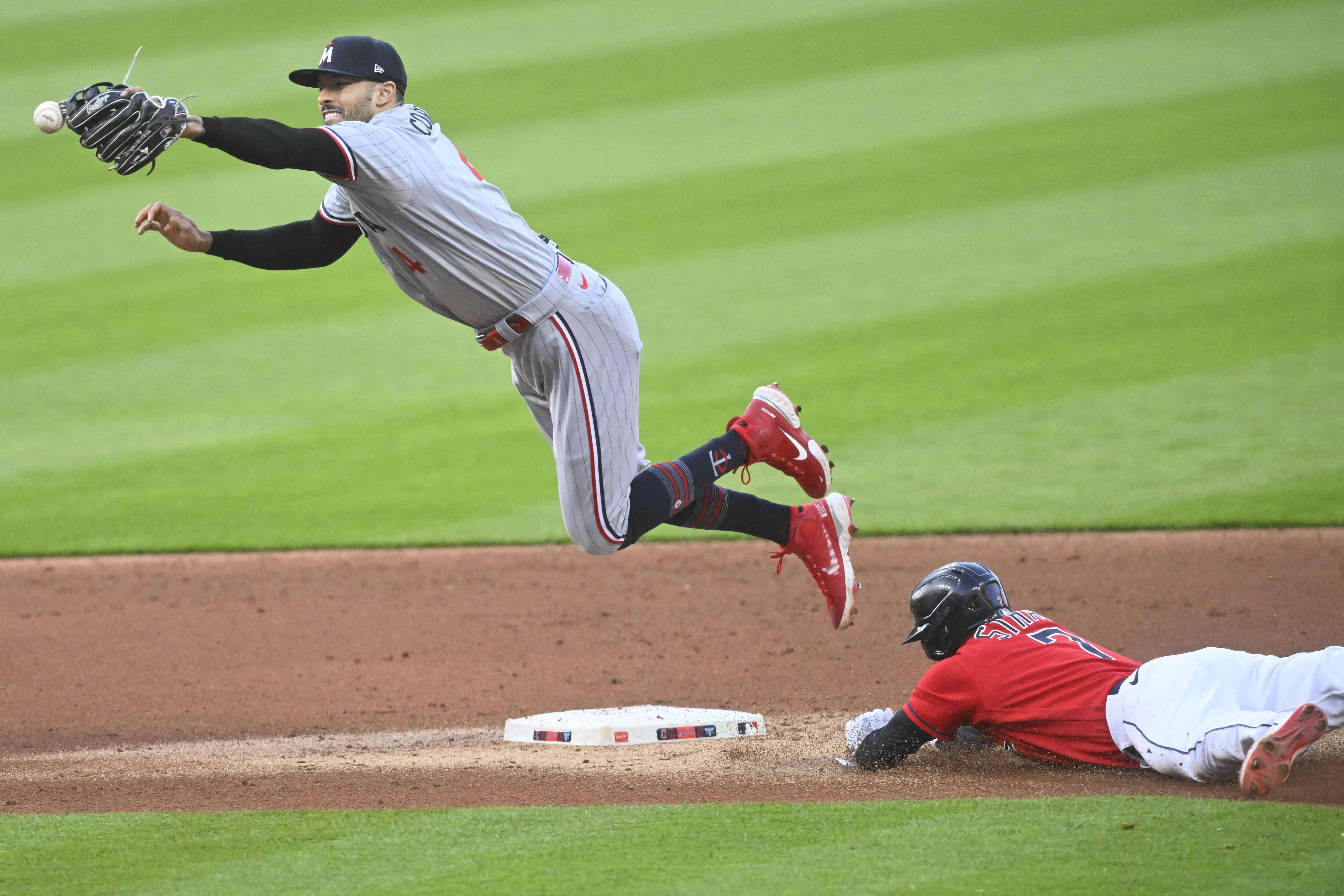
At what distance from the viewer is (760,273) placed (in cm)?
1180

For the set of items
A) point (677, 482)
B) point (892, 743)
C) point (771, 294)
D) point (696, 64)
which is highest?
point (696, 64)

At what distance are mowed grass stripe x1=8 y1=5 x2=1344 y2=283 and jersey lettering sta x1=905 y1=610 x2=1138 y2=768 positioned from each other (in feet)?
30.5

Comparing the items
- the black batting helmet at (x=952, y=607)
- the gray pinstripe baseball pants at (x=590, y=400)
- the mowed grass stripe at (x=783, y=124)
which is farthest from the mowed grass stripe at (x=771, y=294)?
the black batting helmet at (x=952, y=607)

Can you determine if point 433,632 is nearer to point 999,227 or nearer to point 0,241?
point 999,227

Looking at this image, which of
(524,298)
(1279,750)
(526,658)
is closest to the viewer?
(1279,750)

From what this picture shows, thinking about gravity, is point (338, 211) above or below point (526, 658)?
above

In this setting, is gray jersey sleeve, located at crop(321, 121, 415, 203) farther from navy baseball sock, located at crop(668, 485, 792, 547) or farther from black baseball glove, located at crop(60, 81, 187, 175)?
navy baseball sock, located at crop(668, 485, 792, 547)

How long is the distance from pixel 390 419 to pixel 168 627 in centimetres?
337

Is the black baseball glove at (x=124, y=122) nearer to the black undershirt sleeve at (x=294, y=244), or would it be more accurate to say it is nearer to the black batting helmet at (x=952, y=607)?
the black undershirt sleeve at (x=294, y=244)

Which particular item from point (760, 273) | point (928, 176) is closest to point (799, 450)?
point (760, 273)

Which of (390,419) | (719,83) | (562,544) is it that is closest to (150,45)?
(719,83)

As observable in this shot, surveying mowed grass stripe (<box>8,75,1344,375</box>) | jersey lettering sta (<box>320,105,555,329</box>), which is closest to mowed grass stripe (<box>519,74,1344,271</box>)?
mowed grass stripe (<box>8,75,1344,375</box>)

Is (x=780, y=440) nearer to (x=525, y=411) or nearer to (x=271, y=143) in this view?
(x=271, y=143)

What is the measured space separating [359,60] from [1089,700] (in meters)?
2.90
